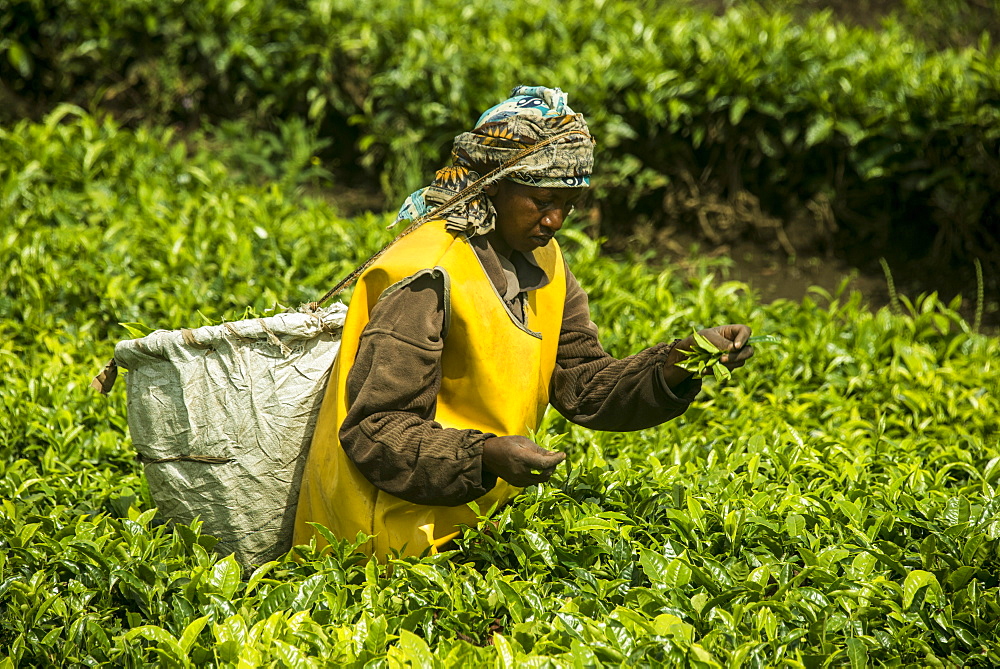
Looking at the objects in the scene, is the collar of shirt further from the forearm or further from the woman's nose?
the forearm

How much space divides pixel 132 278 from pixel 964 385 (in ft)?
11.0

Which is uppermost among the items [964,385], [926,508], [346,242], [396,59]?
[396,59]

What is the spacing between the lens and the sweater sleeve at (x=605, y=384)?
2.52 m

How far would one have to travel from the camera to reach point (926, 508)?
2695 millimetres

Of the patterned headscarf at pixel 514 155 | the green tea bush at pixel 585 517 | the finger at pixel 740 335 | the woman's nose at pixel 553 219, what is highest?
the patterned headscarf at pixel 514 155

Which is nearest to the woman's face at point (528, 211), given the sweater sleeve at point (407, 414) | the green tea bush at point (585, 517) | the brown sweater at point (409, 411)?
the brown sweater at point (409, 411)

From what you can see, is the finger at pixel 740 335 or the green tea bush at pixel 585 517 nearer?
the green tea bush at pixel 585 517

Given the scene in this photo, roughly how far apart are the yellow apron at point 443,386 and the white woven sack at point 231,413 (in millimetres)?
91

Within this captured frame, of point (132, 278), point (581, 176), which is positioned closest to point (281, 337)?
point (581, 176)

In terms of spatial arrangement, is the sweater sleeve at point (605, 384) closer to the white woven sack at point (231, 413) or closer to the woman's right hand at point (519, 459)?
the woman's right hand at point (519, 459)

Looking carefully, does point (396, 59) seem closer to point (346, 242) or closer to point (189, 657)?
point (346, 242)

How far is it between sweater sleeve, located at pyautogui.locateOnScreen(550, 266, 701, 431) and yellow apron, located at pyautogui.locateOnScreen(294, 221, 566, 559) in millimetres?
198

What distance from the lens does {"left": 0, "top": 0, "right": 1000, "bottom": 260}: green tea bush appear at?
192 inches

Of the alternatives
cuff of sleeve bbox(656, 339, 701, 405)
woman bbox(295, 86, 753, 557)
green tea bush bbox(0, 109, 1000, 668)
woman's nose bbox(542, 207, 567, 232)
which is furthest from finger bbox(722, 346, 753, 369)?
woman's nose bbox(542, 207, 567, 232)
